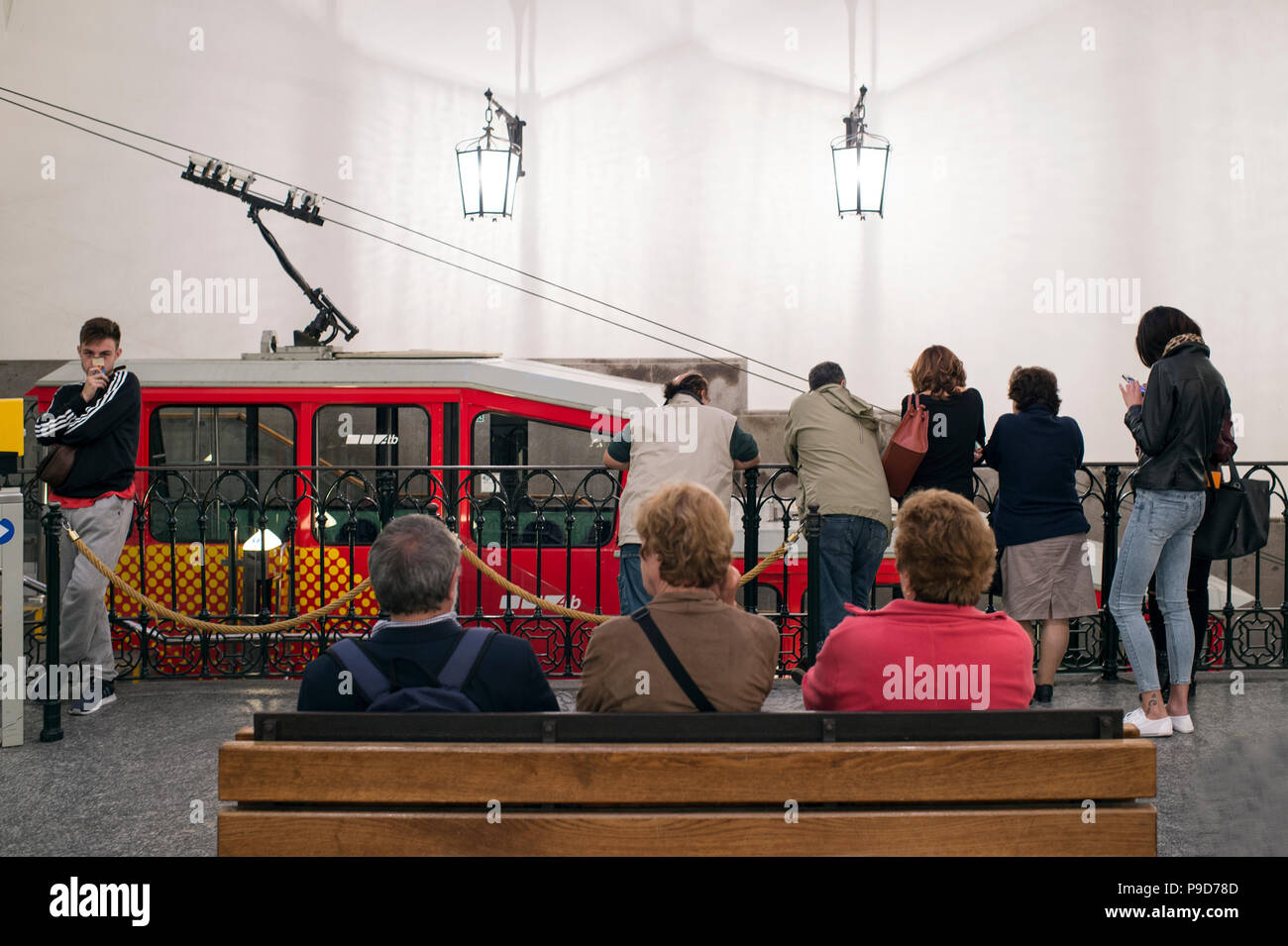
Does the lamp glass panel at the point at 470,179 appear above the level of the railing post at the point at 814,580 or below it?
above

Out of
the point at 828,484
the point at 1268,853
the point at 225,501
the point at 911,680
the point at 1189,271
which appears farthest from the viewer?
the point at 1189,271

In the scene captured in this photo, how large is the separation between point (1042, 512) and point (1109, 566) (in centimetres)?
164

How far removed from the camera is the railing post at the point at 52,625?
218 inches

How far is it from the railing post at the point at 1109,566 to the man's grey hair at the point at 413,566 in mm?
4916

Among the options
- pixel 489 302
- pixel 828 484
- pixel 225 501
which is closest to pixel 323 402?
pixel 225 501

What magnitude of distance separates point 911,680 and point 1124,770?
55cm

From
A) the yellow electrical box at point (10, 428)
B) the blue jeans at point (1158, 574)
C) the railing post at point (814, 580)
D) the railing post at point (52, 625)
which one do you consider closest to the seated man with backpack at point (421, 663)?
the railing post at point (814, 580)

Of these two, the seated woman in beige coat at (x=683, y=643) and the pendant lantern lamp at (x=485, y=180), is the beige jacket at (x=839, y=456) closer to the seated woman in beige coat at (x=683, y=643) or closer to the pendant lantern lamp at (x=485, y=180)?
the seated woman in beige coat at (x=683, y=643)

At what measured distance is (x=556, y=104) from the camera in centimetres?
1326

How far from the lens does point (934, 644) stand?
9.59 ft

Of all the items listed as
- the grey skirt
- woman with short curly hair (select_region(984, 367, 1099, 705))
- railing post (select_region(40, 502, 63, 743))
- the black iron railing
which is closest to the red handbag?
woman with short curly hair (select_region(984, 367, 1099, 705))

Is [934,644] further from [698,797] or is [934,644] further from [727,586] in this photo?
[698,797]

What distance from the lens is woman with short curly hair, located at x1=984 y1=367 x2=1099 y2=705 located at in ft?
19.0

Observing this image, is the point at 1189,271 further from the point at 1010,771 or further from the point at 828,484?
the point at 1010,771
